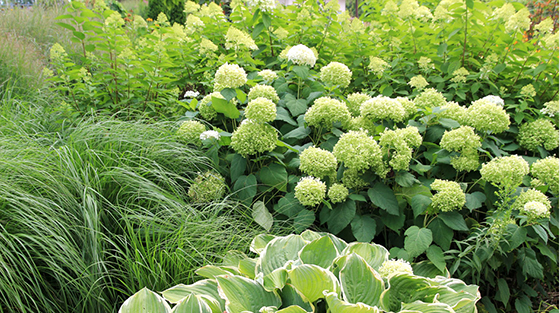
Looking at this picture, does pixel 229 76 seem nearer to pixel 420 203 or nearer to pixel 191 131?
pixel 191 131

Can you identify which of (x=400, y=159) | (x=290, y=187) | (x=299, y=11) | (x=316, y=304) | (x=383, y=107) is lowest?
(x=290, y=187)

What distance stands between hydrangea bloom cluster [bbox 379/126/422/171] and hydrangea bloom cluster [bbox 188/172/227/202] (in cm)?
99

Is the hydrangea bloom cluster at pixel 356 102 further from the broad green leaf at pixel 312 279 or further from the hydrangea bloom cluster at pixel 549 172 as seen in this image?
the broad green leaf at pixel 312 279

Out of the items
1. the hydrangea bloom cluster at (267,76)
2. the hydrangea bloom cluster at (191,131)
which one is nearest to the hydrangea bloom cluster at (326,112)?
the hydrangea bloom cluster at (267,76)

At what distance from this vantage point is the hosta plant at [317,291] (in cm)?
Result: 110

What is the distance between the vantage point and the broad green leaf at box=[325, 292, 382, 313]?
103 cm

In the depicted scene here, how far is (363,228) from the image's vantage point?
6.61 feet

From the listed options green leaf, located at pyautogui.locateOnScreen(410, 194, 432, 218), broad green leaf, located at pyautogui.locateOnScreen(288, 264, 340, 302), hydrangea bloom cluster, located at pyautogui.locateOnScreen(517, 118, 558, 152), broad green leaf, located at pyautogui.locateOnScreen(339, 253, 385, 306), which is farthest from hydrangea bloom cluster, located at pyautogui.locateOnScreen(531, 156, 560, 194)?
broad green leaf, located at pyautogui.locateOnScreen(288, 264, 340, 302)

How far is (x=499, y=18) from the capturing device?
110 inches

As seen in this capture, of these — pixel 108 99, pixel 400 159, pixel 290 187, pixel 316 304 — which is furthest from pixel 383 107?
pixel 108 99

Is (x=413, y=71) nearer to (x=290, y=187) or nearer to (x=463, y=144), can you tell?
(x=463, y=144)

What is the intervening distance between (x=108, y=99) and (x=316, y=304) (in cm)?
280

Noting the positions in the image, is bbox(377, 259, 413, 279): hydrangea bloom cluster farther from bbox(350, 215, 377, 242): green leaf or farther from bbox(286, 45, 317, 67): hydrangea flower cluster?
bbox(286, 45, 317, 67): hydrangea flower cluster

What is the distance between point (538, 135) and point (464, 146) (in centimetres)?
74
